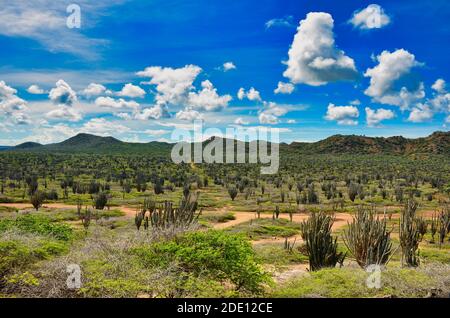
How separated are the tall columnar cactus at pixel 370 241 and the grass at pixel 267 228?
825cm

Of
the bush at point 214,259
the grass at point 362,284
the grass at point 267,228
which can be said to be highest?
the bush at point 214,259

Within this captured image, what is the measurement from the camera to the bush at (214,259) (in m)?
10.1

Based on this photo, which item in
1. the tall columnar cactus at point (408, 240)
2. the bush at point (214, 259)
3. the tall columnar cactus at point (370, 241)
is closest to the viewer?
the bush at point (214, 259)

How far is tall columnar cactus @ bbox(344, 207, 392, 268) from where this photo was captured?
41.2 feet

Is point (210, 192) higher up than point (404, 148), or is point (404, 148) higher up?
point (404, 148)

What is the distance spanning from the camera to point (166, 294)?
923 cm

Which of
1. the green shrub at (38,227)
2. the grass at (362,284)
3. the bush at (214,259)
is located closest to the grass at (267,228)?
the green shrub at (38,227)

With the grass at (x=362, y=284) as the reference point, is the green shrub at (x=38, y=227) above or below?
above

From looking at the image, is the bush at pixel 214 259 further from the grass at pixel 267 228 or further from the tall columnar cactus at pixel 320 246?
the grass at pixel 267 228

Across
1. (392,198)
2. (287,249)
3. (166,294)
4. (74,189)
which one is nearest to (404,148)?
(392,198)

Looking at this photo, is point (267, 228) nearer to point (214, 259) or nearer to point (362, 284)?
point (362, 284)
